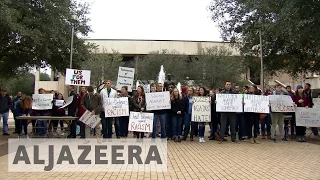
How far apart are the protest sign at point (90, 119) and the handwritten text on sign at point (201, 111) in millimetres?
3357

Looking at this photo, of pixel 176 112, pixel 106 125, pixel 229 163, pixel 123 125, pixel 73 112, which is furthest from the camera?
pixel 73 112

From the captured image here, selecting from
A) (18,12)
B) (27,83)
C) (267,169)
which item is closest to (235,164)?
(267,169)

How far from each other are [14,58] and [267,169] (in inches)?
528

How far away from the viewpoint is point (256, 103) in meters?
12.8

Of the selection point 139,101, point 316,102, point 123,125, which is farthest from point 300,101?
point 123,125

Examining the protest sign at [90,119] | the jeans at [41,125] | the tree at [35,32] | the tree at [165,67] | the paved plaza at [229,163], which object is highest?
the tree at [165,67]

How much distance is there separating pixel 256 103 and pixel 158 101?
342cm

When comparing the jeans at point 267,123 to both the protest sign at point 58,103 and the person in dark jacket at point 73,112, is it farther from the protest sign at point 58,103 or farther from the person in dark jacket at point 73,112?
the protest sign at point 58,103

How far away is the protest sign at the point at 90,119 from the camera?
11617mm

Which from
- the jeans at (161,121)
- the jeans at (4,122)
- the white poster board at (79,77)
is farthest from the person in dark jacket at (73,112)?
the jeans at (4,122)

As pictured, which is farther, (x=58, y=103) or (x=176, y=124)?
(x=58, y=103)

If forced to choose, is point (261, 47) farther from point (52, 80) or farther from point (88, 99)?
point (52, 80)

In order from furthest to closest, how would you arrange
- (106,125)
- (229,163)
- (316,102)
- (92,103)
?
(316,102), (106,125), (92,103), (229,163)

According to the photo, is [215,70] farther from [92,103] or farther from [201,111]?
[92,103]
